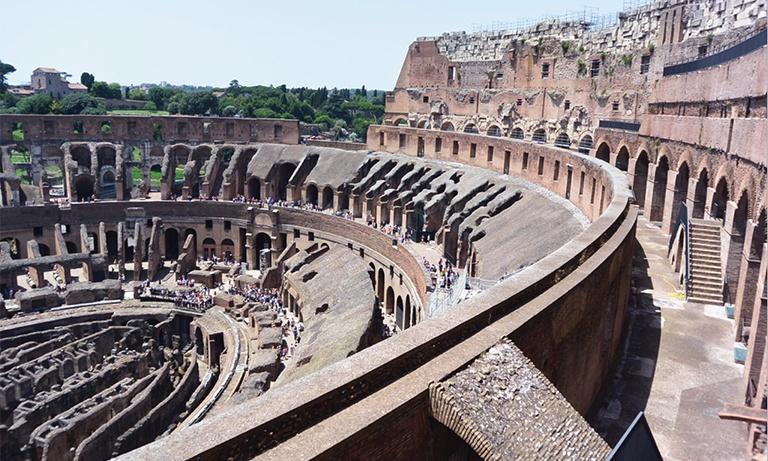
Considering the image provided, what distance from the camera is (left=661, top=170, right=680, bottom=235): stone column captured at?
20719 mm

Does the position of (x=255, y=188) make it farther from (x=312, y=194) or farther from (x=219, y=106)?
(x=219, y=106)

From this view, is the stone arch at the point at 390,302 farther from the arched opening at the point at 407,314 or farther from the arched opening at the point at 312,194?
the arched opening at the point at 312,194

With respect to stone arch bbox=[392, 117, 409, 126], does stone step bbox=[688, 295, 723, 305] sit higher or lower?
lower

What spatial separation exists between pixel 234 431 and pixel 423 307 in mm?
16563

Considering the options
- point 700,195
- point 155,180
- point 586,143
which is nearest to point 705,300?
point 700,195

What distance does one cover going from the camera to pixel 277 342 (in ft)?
74.6

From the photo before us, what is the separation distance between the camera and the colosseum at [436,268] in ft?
22.8

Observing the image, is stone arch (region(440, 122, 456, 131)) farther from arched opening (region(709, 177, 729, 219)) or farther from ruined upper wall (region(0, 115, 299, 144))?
arched opening (region(709, 177, 729, 219))

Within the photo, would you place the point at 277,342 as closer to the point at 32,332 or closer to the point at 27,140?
the point at 32,332

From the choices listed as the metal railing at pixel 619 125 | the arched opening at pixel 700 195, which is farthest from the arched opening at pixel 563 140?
the arched opening at pixel 700 195

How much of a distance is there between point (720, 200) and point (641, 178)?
8268 mm

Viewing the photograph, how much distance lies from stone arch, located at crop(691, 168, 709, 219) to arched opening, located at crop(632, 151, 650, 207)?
6335 millimetres

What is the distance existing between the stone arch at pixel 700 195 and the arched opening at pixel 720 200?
0.78 m

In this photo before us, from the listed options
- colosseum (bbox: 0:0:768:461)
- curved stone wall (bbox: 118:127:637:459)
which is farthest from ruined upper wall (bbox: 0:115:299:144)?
curved stone wall (bbox: 118:127:637:459)
